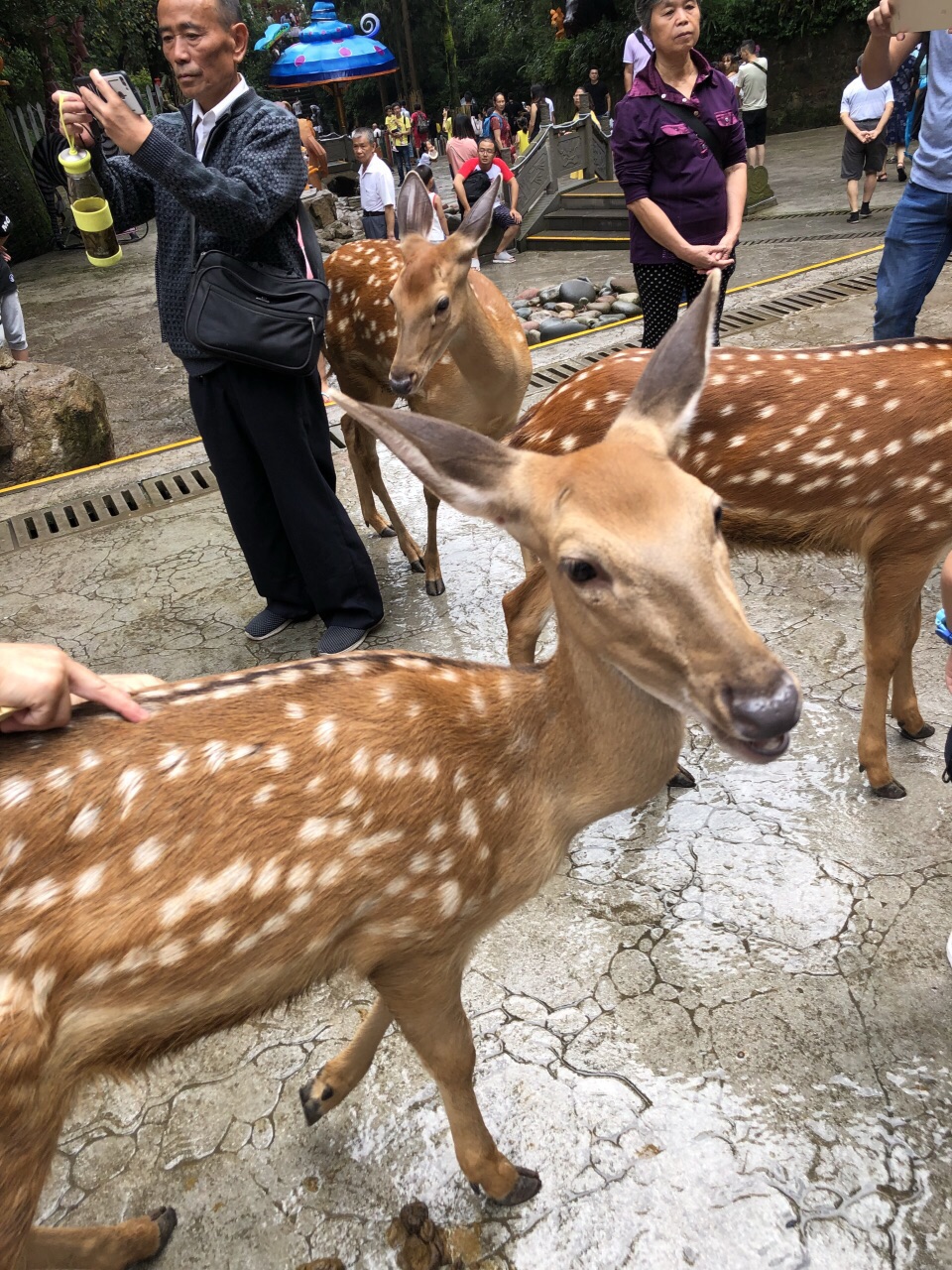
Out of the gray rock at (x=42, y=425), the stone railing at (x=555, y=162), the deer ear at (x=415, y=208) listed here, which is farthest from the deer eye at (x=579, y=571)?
the stone railing at (x=555, y=162)

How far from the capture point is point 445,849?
1.72 meters

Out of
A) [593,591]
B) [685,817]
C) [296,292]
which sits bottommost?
[685,817]

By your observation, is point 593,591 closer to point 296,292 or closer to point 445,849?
point 445,849

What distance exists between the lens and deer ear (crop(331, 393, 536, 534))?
1694mm

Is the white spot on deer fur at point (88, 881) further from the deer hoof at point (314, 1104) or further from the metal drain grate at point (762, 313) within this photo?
the metal drain grate at point (762, 313)

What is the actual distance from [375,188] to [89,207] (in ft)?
24.5

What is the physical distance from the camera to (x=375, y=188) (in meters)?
9.66

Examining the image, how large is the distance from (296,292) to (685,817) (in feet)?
7.36

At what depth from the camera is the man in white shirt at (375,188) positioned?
9578 mm

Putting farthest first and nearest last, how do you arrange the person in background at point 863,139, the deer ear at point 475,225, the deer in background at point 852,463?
the person in background at point 863,139 → the deer ear at point 475,225 → the deer in background at point 852,463

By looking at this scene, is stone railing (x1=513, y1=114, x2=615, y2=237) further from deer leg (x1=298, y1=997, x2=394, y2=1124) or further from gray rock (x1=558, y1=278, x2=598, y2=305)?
deer leg (x1=298, y1=997, x2=394, y2=1124)

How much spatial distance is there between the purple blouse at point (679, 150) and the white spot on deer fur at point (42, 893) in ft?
11.3

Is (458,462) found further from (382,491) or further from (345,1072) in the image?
(382,491)

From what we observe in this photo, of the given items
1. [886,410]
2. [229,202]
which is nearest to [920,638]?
[886,410]
